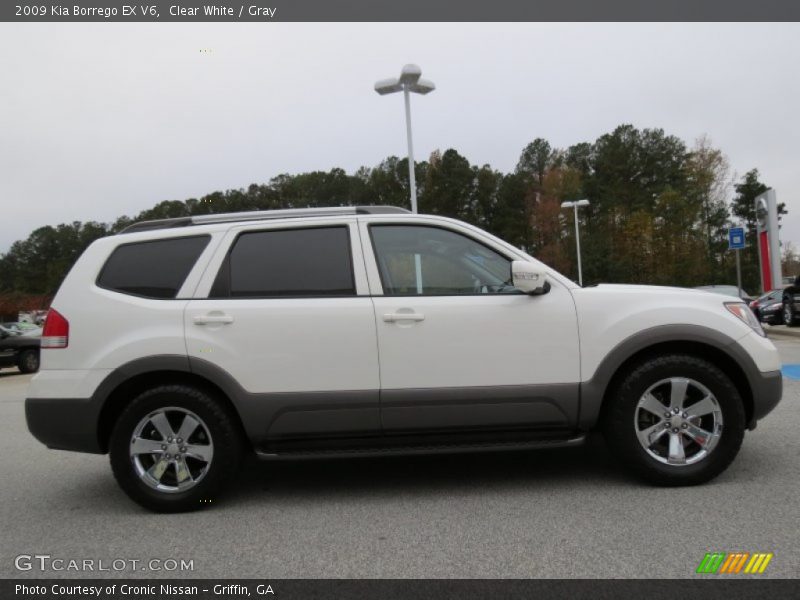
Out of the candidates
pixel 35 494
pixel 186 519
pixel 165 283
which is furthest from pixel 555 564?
pixel 35 494

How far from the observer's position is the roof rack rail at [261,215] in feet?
14.5

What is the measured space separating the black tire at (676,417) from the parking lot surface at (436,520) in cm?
12

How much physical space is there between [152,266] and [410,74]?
11527 millimetres

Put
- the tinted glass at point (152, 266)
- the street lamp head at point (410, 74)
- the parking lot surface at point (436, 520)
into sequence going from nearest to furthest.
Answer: the parking lot surface at point (436, 520), the tinted glass at point (152, 266), the street lamp head at point (410, 74)

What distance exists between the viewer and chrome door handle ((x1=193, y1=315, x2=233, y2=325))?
4.08m

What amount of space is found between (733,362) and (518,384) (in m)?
1.42

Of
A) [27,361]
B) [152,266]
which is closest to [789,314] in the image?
[152,266]

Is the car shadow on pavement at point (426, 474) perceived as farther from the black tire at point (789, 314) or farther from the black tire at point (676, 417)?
the black tire at point (789, 314)

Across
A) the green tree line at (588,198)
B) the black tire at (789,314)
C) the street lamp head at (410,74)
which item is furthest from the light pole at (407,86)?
the green tree line at (588,198)

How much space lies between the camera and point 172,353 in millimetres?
4047

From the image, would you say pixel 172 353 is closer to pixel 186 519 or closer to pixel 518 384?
pixel 186 519

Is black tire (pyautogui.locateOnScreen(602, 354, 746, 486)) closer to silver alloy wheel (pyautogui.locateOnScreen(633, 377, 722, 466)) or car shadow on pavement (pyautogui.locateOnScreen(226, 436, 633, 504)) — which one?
silver alloy wheel (pyautogui.locateOnScreen(633, 377, 722, 466))

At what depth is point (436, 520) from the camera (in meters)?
3.78

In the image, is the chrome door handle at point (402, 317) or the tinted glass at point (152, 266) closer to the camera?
the chrome door handle at point (402, 317)
